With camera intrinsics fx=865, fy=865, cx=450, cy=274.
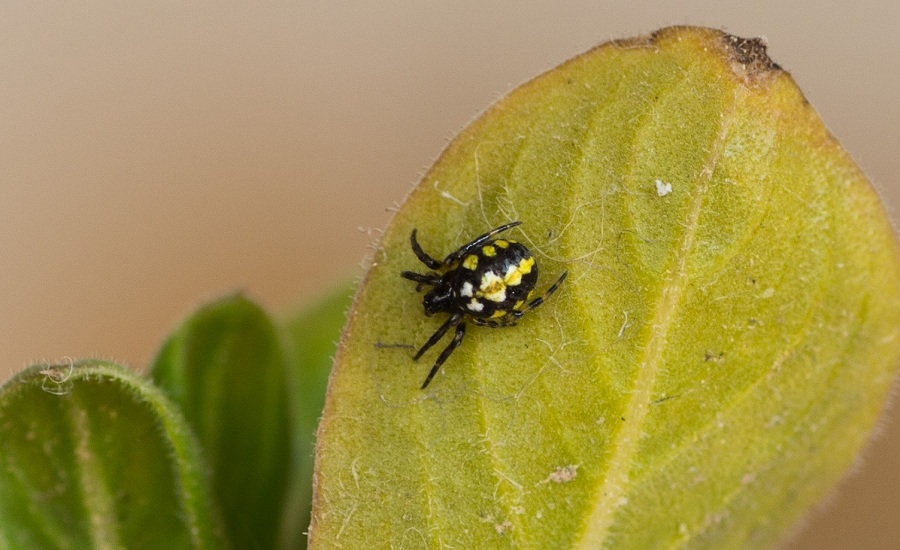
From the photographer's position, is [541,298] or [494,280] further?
[494,280]

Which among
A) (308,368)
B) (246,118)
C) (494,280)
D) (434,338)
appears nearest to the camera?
(434,338)

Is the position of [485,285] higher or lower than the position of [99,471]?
higher

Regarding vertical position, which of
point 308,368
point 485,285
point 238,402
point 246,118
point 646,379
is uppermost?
point 246,118

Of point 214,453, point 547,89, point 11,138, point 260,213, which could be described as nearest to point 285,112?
point 260,213

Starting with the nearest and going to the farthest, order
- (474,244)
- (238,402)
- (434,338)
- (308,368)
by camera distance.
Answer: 1. (434,338)
2. (474,244)
3. (238,402)
4. (308,368)

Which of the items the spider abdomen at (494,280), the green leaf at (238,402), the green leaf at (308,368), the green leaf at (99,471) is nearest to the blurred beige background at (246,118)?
the green leaf at (308,368)

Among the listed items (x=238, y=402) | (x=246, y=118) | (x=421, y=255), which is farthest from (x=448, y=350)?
(x=246, y=118)

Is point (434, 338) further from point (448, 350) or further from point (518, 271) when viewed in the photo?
point (518, 271)
